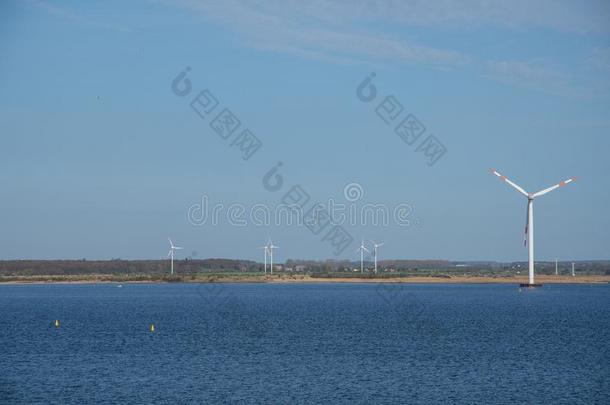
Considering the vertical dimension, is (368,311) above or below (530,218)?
below

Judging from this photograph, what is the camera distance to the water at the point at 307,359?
39.4 metres

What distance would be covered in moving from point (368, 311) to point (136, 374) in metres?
57.3

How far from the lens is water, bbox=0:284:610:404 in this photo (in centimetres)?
3941

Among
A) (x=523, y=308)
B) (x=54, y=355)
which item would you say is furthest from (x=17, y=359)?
(x=523, y=308)

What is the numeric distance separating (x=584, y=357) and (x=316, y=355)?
1583 centimetres

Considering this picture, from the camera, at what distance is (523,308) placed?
103 m

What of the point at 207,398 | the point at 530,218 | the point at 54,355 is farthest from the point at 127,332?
the point at 530,218

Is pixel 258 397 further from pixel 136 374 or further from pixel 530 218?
pixel 530 218

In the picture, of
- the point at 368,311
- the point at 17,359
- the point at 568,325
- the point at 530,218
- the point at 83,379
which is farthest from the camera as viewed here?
the point at 530,218

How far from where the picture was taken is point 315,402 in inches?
1473

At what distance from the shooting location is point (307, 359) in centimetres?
5088

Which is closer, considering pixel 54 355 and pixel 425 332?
Result: pixel 54 355

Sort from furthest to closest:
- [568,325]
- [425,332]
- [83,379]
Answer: [568,325] → [425,332] → [83,379]

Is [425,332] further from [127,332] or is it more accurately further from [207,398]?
[207,398]
